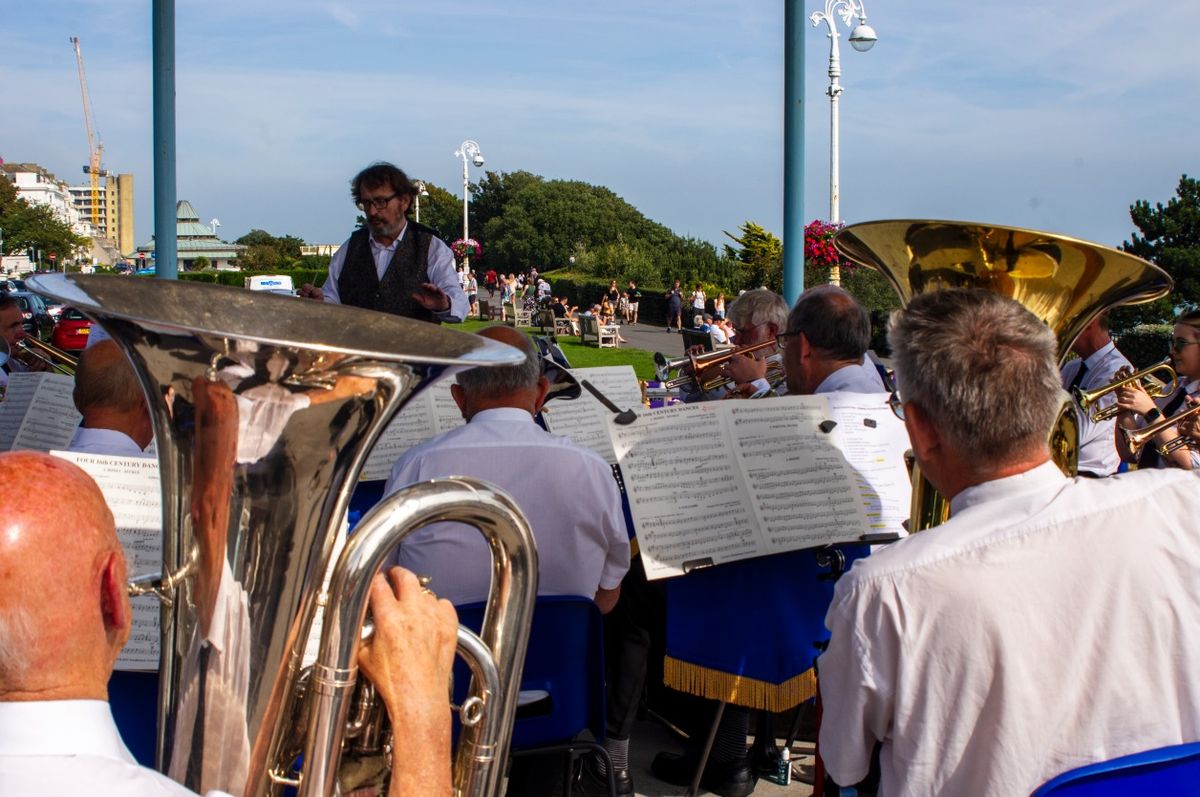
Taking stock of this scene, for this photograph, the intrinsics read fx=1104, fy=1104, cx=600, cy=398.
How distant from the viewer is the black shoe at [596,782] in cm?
327

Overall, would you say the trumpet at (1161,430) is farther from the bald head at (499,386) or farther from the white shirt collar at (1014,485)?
the white shirt collar at (1014,485)

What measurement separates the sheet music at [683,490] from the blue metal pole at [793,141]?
265 cm

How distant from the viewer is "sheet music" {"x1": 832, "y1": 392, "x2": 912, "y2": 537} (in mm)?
2828

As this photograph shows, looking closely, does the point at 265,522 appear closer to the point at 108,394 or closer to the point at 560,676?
the point at 560,676

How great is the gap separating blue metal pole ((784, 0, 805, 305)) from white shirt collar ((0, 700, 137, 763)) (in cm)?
442

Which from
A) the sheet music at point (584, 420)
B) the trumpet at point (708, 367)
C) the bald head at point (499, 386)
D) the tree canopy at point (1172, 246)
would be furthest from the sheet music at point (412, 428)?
the tree canopy at point (1172, 246)

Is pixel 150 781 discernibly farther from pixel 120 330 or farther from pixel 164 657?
pixel 120 330

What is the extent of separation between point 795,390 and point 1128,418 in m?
1.53

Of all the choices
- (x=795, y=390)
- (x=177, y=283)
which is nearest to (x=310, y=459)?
(x=177, y=283)

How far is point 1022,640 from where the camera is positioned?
154 centimetres

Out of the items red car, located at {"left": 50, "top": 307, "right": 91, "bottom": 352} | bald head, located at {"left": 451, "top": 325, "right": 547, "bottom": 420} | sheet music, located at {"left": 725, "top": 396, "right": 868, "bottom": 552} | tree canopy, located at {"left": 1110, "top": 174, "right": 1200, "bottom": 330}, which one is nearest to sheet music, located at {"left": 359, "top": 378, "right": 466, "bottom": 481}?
bald head, located at {"left": 451, "top": 325, "right": 547, "bottom": 420}

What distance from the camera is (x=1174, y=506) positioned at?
1624 mm

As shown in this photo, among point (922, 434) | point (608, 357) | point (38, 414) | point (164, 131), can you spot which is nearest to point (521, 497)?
point (922, 434)

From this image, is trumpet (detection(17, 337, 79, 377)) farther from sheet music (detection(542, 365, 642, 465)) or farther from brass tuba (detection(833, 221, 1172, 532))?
brass tuba (detection(833, 221, 1172, 532))
